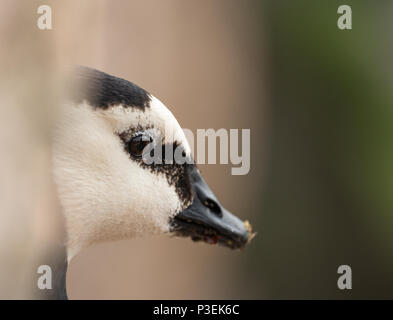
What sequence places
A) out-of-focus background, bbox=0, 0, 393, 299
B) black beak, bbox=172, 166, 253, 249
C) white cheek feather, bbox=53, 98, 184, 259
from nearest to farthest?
white cheek feather, bbox=53, 98, 184, 259, black beak, bbox=172, 166, 253, 249, out-of-focus background, bbox=0, 0, 393, 299

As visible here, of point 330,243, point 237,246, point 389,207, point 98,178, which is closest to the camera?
A: point 98,178

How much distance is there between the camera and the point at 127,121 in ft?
2.66

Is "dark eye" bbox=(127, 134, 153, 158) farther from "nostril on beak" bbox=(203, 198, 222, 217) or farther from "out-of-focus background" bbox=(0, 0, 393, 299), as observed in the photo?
"out-of-focus background" bbox=(0, 0, 393, 299)

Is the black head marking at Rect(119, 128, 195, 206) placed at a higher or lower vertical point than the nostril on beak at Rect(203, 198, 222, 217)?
higher

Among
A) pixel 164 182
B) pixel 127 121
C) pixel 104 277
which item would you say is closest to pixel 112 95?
pixel 127 121

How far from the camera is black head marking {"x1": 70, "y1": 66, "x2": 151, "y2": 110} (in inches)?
31.2

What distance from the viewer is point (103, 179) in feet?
2.65

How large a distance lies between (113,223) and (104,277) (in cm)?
136

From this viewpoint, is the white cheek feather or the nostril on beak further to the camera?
the nostril on beak

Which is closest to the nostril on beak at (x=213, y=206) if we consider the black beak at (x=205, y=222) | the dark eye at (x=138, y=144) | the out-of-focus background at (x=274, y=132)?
the black beak at (x=205, y=222)

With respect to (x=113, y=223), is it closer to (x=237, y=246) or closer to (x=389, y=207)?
(x=237, y=246)

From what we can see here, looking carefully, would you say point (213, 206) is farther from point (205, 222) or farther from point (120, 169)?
point (120, 169)

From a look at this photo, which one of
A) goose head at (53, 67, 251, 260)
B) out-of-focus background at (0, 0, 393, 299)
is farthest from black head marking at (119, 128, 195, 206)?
out-of-focus background at (0, 0, 393, 299)

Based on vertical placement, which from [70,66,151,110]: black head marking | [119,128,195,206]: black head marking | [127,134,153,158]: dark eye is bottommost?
[119,128,195,206]: black head marking
